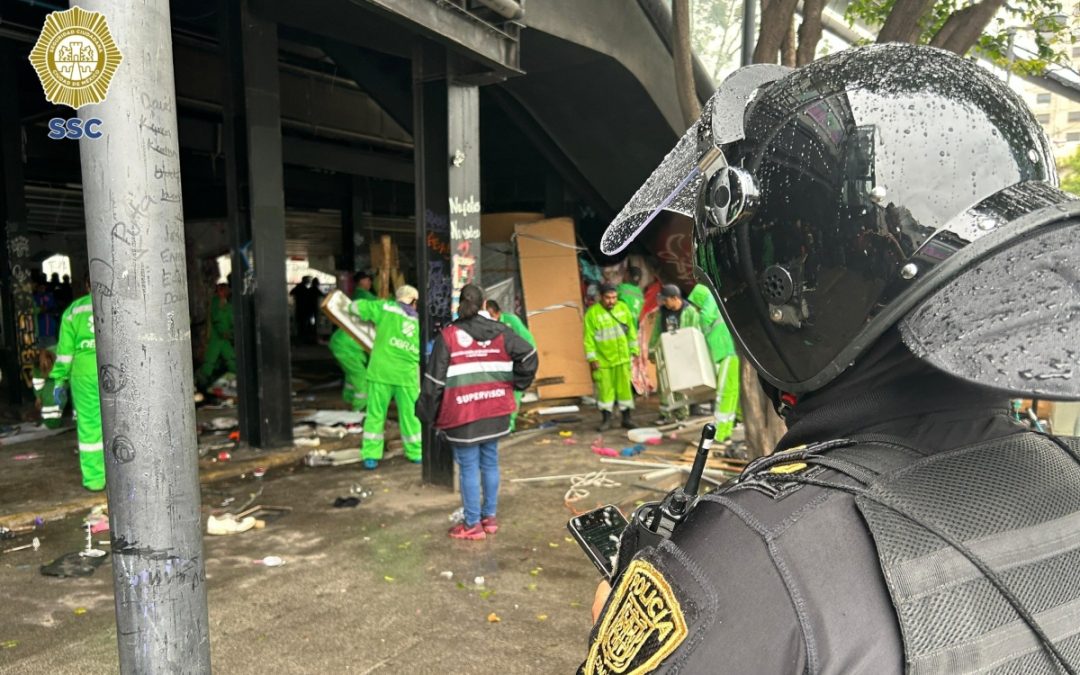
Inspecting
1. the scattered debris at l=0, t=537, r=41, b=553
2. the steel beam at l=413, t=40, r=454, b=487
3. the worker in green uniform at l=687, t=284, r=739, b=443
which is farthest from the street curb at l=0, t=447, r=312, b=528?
the worker in green uniform at l=687, t=284, r=739, b=443

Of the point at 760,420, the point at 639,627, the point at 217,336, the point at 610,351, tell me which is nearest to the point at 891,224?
the point at 639,627

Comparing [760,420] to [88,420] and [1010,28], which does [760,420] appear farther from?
[88,420]

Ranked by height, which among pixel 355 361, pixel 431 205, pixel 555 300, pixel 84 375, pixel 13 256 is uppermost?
pixel 431 205

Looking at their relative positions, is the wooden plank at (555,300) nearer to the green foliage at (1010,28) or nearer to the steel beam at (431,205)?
the steel beam at (431,205)

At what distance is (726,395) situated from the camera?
834 centimetres

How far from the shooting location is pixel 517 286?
11.6 metres

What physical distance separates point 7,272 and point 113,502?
959 cm

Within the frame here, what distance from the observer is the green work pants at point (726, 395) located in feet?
27.3

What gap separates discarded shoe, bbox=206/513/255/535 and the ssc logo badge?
14.1 feet

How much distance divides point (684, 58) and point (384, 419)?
15.3ft

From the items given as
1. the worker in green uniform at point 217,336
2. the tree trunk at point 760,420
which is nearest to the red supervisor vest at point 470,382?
the tree trunk at point 760,420

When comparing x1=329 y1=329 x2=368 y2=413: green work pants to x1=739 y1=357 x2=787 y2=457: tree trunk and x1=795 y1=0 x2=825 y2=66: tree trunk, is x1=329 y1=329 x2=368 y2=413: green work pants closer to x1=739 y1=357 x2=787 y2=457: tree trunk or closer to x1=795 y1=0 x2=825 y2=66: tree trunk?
x1=739 y1=357 x2=787 y2=457: tree trunk

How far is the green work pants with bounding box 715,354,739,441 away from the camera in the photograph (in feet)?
27.3

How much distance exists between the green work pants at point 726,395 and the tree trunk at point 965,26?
13.2 feet
